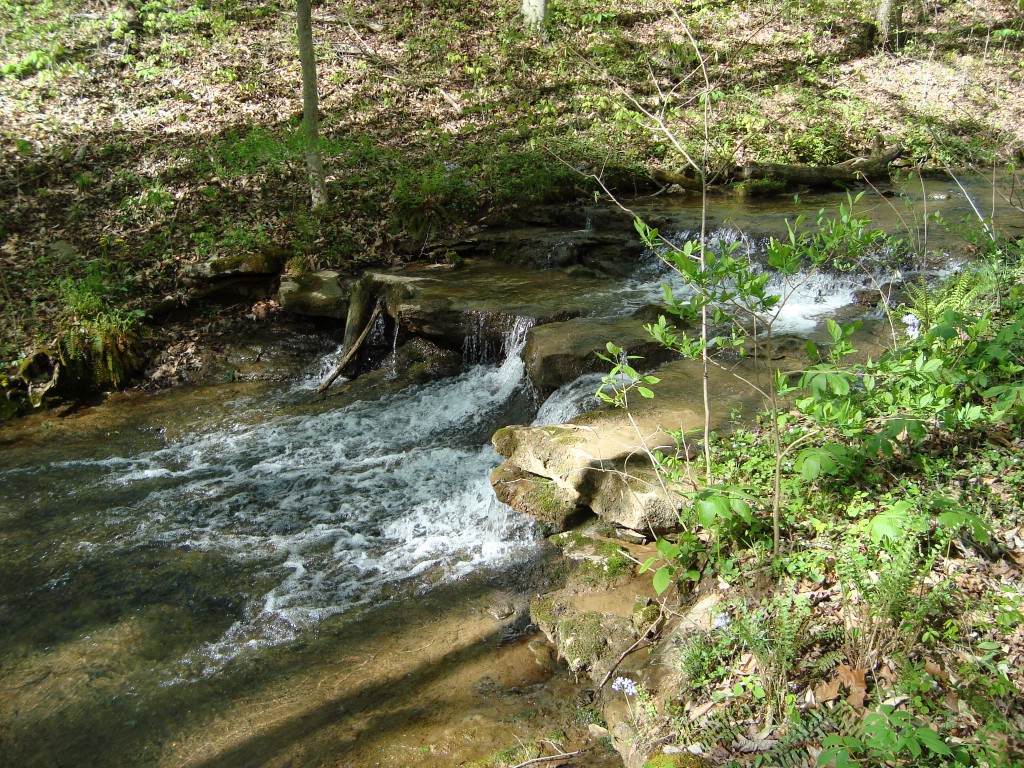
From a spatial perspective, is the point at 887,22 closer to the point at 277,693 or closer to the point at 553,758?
the point at 553,758

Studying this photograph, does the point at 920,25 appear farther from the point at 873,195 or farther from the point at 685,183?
the point at 685,183

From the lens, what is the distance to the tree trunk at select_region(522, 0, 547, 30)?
584 inches

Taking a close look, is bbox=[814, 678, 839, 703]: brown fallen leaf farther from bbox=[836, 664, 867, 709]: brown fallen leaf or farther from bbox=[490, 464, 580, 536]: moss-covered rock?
bbox=[490, 464, 580, 536]: moss-covered rock

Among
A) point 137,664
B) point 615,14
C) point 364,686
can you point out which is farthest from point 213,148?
point 615,14

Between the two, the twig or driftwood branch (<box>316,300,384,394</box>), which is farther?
driftwood branch (<box>316,300,384,394</box>)

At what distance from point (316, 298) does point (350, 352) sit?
1019 mm

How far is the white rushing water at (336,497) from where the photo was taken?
15.0 ft

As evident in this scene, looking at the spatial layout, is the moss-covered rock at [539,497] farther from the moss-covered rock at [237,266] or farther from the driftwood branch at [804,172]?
the driftwood branch at [804,172]

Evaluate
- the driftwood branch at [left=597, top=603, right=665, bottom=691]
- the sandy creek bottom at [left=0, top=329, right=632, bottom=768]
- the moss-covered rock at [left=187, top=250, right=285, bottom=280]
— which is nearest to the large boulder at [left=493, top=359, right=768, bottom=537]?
the sandy creek bottom at [left=0, top=329, right=632, bottom=768]

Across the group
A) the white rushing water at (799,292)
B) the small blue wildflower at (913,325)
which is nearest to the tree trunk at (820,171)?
the white rushing water at (799,292)

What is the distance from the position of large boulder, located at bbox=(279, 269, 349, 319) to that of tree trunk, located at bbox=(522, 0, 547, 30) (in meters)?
9.63

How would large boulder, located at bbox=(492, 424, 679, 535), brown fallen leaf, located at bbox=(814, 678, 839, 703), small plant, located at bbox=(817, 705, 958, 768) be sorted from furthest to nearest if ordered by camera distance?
large boulder, located at bbox=(492, 424, 679, 535), brown fallen leaf, located at bbox=(814, 678, 839, 703), small plant, located at bbox=(817, 705, 958, 768)

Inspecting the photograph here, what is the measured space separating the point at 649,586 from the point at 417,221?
7.33m

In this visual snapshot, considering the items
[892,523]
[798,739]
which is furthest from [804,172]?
[798,739]
